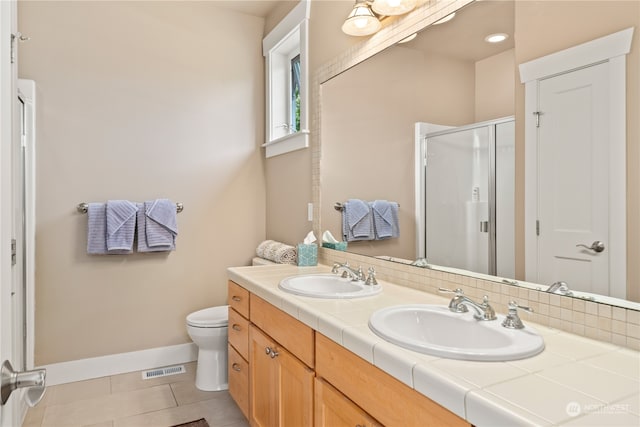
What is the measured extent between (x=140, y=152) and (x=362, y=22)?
1.80 m

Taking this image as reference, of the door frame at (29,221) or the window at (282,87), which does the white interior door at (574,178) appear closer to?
the window at (282,87)

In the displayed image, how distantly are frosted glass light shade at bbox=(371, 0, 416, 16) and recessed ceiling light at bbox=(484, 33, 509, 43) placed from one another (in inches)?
17.6

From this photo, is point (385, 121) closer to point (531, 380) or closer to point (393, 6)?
point (393, 6)

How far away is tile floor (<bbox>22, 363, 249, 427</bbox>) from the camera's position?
88.3 inches

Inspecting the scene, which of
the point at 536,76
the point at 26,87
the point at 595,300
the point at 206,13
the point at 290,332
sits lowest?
the point at 290,332

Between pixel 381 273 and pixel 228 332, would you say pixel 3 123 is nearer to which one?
pixel 381 273

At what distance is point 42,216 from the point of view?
265 cm

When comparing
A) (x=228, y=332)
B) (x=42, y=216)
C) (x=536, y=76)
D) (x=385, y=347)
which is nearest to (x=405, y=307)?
(x=385, y=347)

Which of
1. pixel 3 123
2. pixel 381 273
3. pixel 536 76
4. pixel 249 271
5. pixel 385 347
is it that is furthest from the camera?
pixel 249 271

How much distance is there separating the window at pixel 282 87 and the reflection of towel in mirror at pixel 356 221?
77cm

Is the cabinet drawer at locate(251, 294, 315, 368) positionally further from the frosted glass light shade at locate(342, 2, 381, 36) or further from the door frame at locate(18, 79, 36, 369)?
the door frame at locate(18, 79, 36, 369)

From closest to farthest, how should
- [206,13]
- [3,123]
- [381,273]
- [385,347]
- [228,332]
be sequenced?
1. [3,123]
2. [385,347]
3. [381,273]
4. [228,332]
5. [206,13]

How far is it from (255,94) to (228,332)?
1858mm

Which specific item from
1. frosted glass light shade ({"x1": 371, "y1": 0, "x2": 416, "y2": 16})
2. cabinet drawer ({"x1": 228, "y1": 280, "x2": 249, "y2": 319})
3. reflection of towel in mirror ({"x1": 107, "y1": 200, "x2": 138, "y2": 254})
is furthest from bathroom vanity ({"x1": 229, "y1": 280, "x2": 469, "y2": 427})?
frosted glass light shade ({"x1": 371, "y1": 0, "x2": 416, "y2": 16})
